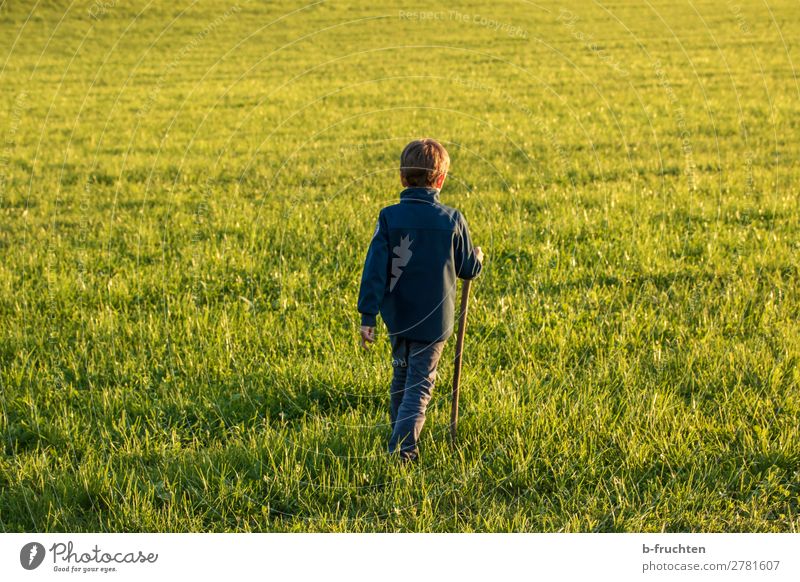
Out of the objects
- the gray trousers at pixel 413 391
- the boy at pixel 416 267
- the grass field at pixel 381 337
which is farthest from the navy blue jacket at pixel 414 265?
the grass field at pixel 381 337

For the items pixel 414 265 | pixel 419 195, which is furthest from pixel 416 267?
pixel 419 195

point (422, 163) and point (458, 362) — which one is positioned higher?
point (422, 163)

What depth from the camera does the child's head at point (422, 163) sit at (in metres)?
4.62

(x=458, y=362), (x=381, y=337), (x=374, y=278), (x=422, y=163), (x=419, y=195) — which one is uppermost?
(x=422, y=163)

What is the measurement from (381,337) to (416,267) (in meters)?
2.11

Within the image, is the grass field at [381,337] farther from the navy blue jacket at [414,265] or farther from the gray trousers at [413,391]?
the navy blue jacket at [414,265]

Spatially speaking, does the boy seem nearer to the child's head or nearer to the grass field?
the child's head

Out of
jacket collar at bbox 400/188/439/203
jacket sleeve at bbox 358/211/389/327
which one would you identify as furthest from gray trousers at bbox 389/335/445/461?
jacket collar at bbox 400/188/439/203

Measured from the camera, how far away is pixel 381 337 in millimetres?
6750

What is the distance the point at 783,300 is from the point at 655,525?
374 centimetres

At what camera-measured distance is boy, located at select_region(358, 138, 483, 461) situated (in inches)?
184

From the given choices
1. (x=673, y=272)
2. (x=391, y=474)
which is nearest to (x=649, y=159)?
(x=673, y=272)

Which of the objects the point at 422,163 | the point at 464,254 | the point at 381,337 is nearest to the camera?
the point at 422,163

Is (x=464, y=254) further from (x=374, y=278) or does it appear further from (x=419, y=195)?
(x=374, y=278)
